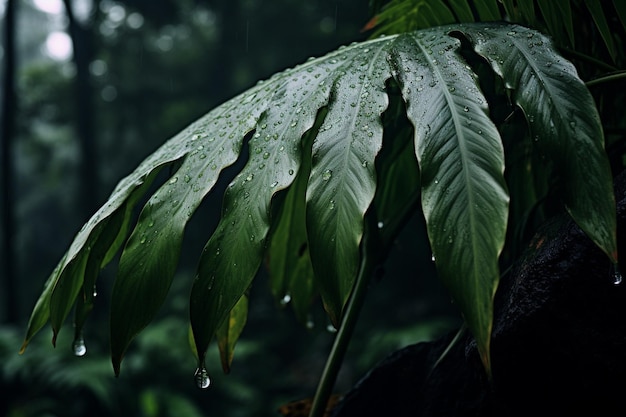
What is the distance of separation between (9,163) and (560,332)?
3688 mm

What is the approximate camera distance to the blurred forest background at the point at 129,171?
287 cm

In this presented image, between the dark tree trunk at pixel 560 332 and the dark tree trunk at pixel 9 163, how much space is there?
3.40 meters

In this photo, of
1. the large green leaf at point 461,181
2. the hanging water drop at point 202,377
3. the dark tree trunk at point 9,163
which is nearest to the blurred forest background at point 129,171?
the dark tree trunk at point 9,163

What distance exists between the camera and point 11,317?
352 centimetres

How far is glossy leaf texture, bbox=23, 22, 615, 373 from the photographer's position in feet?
1.31

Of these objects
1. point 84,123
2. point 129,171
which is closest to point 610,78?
point 84,123

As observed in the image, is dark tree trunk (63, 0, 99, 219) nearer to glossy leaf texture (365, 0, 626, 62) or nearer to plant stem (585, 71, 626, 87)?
glossy leaf texture (365, 0, 626, 62)

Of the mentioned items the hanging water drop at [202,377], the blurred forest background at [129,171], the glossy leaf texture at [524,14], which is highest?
the glossy leaf texture at [524,14]

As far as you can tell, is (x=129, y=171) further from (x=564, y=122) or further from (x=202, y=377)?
(x=564, y=122)

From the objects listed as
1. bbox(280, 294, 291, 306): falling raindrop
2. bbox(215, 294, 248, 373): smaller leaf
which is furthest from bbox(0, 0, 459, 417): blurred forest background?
bbox(215, 294, 248, 373): smaller leaf

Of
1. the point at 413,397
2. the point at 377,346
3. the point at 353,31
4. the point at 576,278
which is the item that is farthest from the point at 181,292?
the point at 576,278

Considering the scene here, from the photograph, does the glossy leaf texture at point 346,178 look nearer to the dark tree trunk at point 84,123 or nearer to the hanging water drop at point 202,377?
the hanging water drop at point 202,377

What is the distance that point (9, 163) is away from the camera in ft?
11.9

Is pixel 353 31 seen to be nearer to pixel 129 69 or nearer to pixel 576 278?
pixel 129 69
